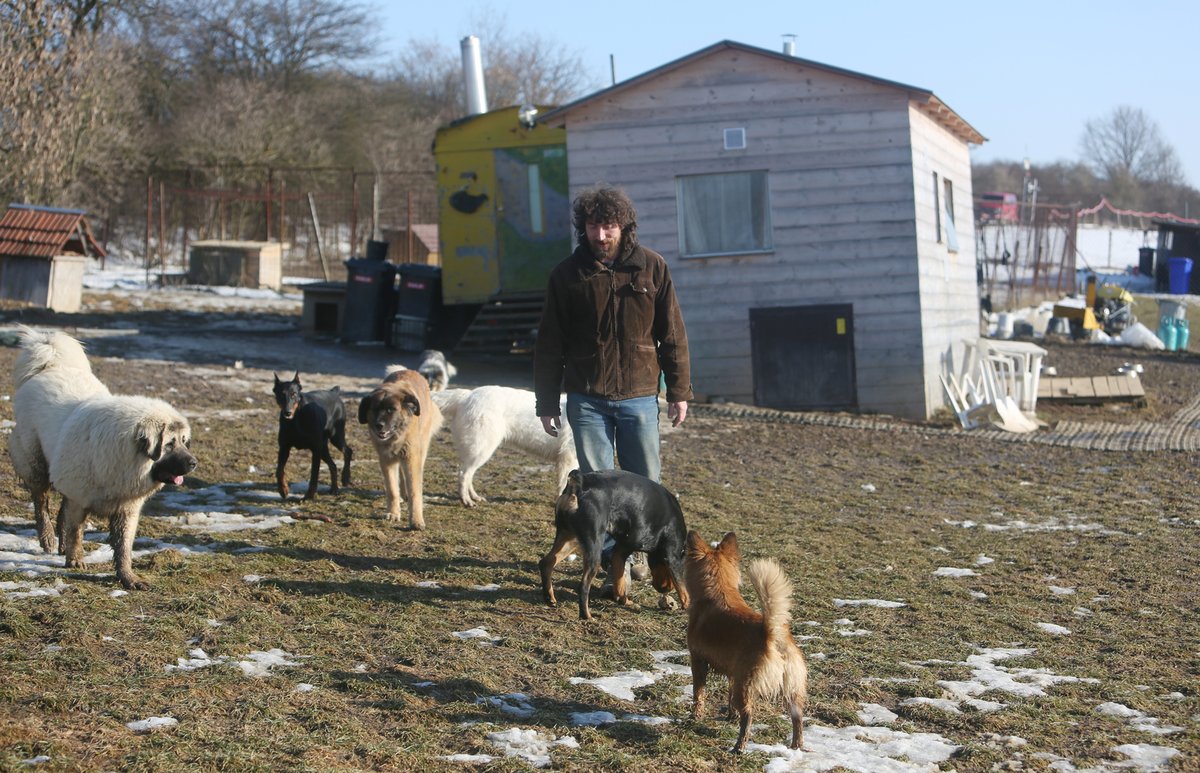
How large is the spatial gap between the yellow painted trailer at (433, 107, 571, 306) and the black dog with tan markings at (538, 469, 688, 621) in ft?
37.4

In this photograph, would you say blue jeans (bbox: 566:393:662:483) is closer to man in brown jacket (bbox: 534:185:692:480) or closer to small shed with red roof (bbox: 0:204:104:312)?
man in brown jacket (bbox: 534:185:692:480)

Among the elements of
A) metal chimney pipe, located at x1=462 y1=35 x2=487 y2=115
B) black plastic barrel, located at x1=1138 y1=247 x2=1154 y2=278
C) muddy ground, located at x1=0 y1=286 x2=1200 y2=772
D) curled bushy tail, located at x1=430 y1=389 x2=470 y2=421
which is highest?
metal chimney pipe, located at x1=462 y1=35 x2=487 y2=115

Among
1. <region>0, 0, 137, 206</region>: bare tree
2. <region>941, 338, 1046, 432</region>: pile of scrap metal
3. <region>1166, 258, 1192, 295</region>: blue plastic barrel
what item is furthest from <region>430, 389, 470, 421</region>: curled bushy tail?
<region>1166, 258, 1192, 295</region>: blue plastic barrel

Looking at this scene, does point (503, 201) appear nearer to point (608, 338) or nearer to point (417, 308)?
point (417, 308)

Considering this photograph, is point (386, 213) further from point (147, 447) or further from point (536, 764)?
point (536, 764)

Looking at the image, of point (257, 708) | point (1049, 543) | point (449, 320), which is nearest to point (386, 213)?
point (449, 320)

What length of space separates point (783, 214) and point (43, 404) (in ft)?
32.9

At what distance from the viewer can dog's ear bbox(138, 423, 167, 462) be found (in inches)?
219

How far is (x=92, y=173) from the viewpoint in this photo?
1118 inches

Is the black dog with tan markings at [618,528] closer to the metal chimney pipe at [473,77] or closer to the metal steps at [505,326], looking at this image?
the metal steps at [505,326]

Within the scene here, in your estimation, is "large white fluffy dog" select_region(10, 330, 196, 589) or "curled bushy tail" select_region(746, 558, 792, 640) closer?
"curled bushy tail" select_region(746, 558, 792, 640)

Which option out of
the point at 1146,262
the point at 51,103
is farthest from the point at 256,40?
the point at 1146,262

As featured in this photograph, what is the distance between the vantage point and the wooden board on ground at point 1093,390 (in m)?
15.3

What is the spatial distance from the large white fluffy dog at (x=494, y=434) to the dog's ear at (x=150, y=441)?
2836mm
